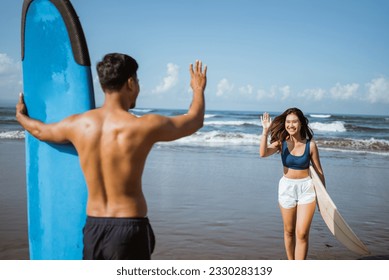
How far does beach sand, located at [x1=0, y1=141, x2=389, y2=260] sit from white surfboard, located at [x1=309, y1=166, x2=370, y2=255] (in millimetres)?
362

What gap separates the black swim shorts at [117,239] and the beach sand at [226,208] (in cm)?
205

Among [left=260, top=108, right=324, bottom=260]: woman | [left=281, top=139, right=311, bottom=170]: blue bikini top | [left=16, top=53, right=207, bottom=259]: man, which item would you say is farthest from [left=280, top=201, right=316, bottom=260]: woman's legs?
[left=16, top=53, right=207, bottom=259]: man

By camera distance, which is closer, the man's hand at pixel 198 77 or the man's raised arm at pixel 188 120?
the man's raised arm at pixel 188 120

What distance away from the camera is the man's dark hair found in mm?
1940

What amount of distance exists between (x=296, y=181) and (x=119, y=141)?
2162mm

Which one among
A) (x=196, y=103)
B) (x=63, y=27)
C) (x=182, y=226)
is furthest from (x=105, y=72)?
(x=182, y=226)

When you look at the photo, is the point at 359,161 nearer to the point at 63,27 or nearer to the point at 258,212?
the point at 258,212

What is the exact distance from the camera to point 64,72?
275cm

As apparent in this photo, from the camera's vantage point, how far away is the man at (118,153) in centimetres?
192

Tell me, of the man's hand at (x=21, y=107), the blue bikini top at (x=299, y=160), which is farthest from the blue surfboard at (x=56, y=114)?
the blue bikini top at (x=299, y=160)

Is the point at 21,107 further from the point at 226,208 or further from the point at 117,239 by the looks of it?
the point at 226,208

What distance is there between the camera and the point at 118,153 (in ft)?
6.29

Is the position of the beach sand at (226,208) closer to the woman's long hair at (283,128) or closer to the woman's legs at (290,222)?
the woman's legs at (290,222)

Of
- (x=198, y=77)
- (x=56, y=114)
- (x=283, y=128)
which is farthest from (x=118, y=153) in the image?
(x=283, y=128)
